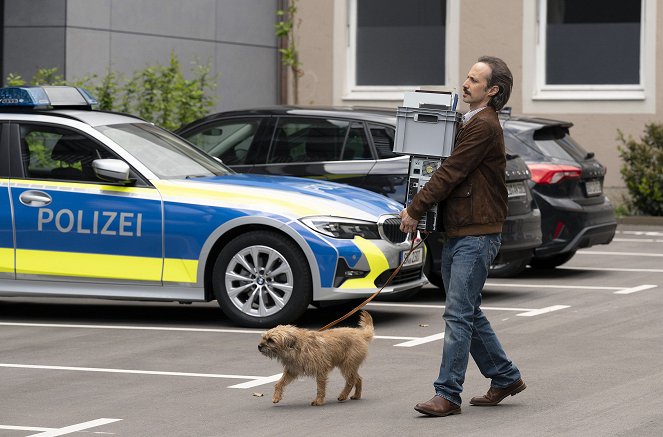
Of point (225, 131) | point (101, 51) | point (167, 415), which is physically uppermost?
point (101, 51)

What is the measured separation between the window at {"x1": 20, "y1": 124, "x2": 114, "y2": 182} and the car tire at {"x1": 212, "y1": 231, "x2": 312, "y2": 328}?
1.23 meters

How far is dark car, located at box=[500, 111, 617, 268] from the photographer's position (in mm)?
13852

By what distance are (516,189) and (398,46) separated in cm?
1208

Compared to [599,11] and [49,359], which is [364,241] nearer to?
[49,359]

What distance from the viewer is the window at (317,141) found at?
12.1 metres

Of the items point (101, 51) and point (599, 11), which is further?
point (599, 11)

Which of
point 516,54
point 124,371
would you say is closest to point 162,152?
point 124,371

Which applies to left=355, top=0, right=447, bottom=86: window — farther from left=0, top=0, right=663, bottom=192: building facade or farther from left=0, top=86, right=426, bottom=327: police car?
left=0, top=86, right=426, bottom=327: police car

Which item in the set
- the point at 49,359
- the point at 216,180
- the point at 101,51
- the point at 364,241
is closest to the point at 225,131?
the point at 216,180

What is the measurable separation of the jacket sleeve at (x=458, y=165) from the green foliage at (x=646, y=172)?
47.2 ft

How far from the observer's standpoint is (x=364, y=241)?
10.2 metres

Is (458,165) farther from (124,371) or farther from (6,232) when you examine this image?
(6,232)

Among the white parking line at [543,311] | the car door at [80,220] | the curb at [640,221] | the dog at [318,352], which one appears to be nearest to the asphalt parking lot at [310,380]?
the white parking line at [543,311]

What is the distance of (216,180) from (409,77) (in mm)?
14042
